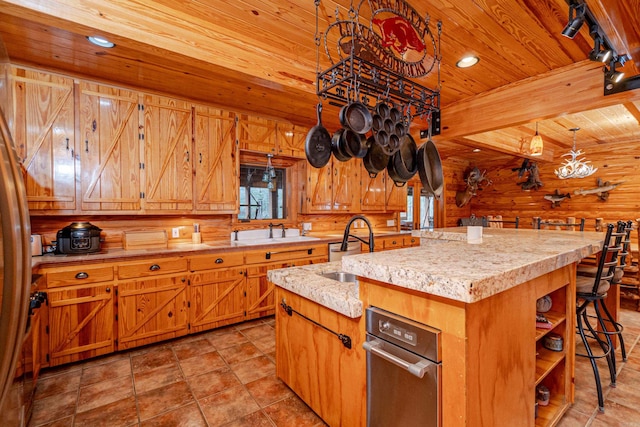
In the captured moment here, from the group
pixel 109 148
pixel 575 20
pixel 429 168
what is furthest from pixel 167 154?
pixel 575 20

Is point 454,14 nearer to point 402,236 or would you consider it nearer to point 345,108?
point 345,108

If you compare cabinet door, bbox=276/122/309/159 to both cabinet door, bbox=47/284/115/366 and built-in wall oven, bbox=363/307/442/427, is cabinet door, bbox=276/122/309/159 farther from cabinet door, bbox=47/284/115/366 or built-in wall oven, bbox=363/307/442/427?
built-in wall oven, bbox=363/307/442/427

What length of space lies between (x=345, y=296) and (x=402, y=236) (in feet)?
12.7

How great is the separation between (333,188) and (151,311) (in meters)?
2.85

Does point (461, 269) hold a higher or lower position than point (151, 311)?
higher

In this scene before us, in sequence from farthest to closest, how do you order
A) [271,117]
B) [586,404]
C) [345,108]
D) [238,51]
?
[271,117], [238,51], [586,404], [345,108]

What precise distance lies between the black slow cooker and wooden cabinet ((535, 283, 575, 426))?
343 cm

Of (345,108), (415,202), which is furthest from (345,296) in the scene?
(415,202)

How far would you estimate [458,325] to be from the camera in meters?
0.93

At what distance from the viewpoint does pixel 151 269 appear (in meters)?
2.70

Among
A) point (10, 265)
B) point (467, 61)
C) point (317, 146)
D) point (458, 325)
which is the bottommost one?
point (458, 325)

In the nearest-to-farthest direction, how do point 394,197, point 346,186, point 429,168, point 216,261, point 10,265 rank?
1. point 10,265
2. point 429,168
3. point 216,261
4. point 346,186
5. point 394,197

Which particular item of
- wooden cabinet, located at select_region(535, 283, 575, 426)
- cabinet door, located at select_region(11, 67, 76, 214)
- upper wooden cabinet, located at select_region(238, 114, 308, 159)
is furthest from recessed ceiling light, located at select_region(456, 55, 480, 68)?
cabinet door, located at select_region(11, 67, 76, 214)

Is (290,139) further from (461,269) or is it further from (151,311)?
(461,269)
